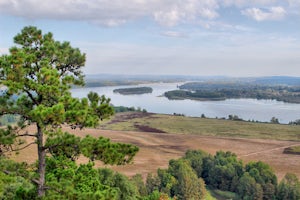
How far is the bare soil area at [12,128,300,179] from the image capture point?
6281 cm

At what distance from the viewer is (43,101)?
37.2 ft

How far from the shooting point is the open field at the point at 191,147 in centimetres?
6338

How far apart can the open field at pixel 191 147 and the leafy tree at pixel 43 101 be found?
47.8m

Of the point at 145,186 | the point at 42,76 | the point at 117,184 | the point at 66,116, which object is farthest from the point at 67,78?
the point at 145,186

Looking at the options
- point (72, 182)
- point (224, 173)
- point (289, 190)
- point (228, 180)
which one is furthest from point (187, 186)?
point (72, 182)

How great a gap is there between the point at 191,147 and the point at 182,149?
322 centimetres

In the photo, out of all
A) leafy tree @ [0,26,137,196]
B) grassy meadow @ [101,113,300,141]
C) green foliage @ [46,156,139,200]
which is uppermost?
leafy tree @ [0,26,137,196]

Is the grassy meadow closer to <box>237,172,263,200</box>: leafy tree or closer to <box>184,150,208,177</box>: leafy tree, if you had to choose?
<box>184,150,208,177</box>: leafy tree

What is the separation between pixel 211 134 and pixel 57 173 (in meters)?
90.6

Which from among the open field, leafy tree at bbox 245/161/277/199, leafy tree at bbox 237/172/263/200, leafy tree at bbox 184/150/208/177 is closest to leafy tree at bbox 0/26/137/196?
leafy tree at bbox 237/172/263/200

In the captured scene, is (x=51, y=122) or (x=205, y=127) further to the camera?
(x=205, y=127)

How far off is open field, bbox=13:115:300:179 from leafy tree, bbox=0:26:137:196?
157 ft

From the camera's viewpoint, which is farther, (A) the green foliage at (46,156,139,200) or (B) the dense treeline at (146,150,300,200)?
(B) the dense treeline at (146,150,300,200)

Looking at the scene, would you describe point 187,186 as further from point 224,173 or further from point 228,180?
point 228,180
